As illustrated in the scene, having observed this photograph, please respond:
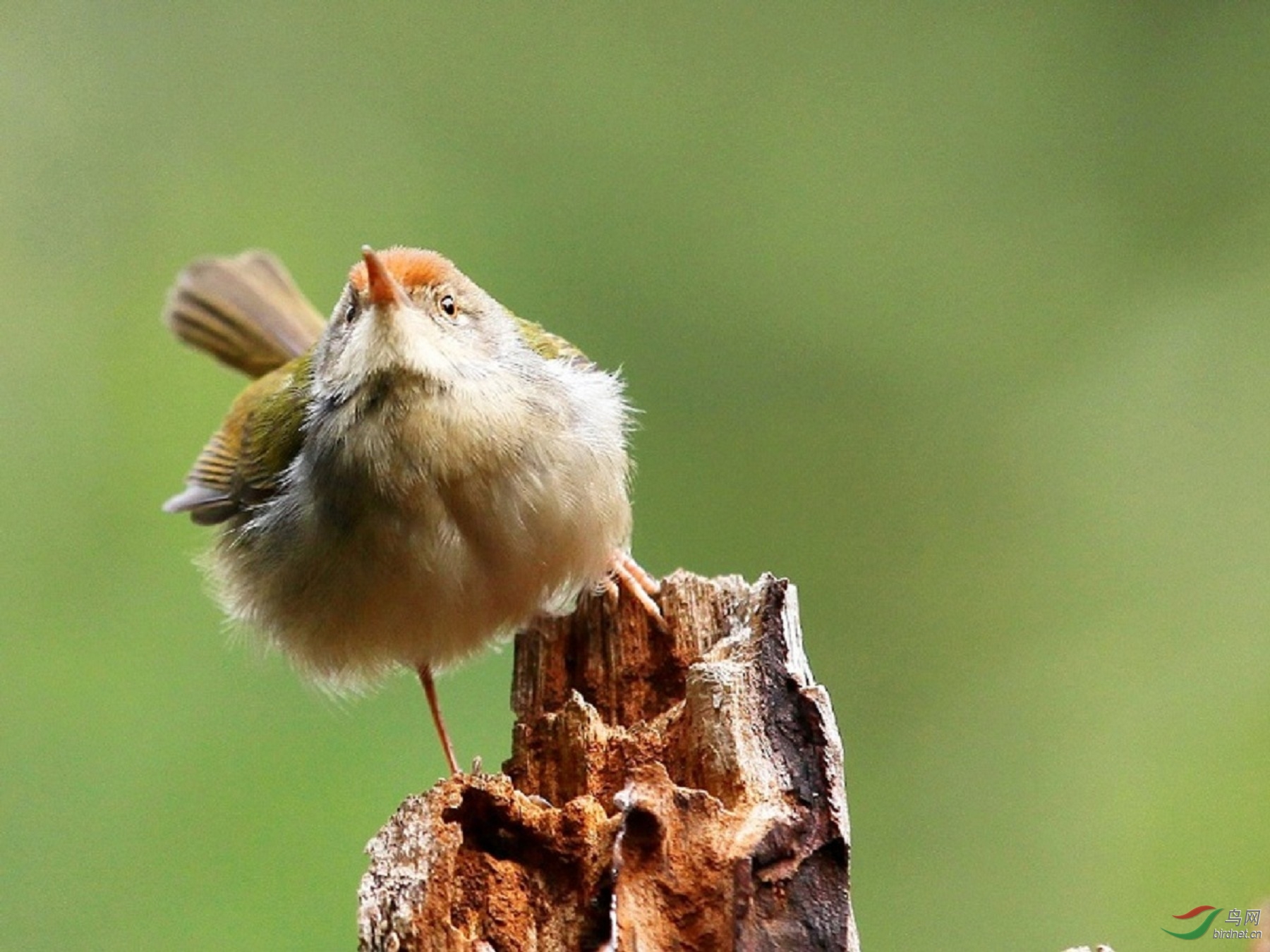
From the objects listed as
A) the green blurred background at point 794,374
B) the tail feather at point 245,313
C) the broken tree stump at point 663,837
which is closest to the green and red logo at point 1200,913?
the green blurred background at point 794,374

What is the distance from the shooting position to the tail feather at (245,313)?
5785 mm

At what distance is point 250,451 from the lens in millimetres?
4191

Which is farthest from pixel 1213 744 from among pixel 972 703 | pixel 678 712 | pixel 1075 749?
pixel 678 712

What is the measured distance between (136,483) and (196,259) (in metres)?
1.08

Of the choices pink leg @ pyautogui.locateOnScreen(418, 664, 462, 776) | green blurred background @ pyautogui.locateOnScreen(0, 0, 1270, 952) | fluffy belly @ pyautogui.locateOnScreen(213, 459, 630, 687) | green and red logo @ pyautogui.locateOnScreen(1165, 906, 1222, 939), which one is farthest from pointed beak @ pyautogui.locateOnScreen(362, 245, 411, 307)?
green and red logo @ pyautogui.locateOnScreen(1165, 906, 1222, 939)

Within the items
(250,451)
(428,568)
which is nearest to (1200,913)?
(428,568)

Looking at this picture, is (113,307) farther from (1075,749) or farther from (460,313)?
(1075,749)

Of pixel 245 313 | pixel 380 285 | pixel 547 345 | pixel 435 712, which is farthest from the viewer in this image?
pixel 245 313

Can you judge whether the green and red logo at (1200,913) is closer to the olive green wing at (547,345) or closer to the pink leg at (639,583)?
the pink leg at (639,583)

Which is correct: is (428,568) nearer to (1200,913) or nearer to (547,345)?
(547,345)

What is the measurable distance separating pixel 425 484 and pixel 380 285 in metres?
0.50

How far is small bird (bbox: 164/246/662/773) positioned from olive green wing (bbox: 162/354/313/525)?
0.01 meters

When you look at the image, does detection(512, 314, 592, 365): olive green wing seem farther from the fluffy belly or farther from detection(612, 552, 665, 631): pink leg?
detection(612, 552, 665, 631): pink leg

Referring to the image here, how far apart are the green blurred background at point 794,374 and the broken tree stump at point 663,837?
2.48m
